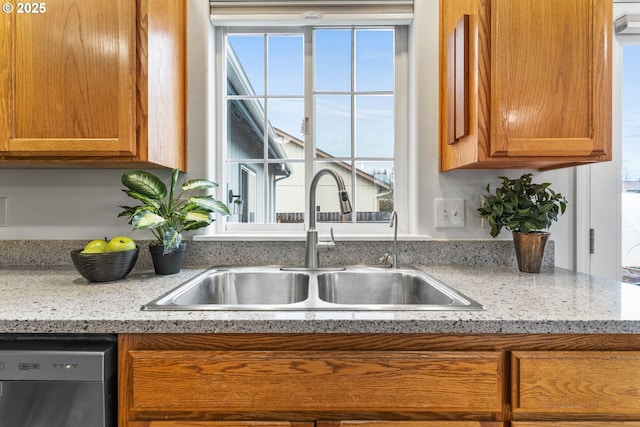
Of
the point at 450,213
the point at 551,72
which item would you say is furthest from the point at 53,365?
the point at 551,72

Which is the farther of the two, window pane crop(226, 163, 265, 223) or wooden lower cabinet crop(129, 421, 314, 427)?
window pane crop(226, 163, 265, 223)

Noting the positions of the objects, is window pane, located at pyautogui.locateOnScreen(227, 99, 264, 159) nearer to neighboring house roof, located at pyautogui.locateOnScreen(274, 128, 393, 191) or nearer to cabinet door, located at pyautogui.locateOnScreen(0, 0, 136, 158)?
neighboring house roof, located at pyautogui.locateOnScreen(274, 128, 393, 191)

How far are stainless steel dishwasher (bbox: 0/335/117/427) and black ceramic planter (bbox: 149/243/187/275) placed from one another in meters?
0.53

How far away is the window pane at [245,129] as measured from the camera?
174 centimetres

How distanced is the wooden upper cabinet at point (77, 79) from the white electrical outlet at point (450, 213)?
1.20m

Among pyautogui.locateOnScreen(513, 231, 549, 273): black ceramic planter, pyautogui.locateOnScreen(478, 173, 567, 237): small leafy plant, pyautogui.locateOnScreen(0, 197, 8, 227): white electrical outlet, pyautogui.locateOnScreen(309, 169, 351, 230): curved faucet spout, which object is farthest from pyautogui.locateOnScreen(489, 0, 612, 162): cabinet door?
pyautogui.locateOnScreen(0, 197, 8, 227): white electrical outlet

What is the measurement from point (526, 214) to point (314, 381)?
1.02m

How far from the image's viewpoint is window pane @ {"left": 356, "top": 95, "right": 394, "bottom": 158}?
5.59 feet

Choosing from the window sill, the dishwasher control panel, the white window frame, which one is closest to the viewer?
the dishwasher control panel

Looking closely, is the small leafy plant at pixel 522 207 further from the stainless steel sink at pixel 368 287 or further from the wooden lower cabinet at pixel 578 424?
the wooden lower cabinet at pixel 578 424

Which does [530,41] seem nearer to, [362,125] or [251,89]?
[362,125]

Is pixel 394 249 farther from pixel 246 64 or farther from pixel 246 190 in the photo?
pixel 246 64

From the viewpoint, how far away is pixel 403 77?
1.67 meters

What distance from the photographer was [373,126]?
5.60 feet
